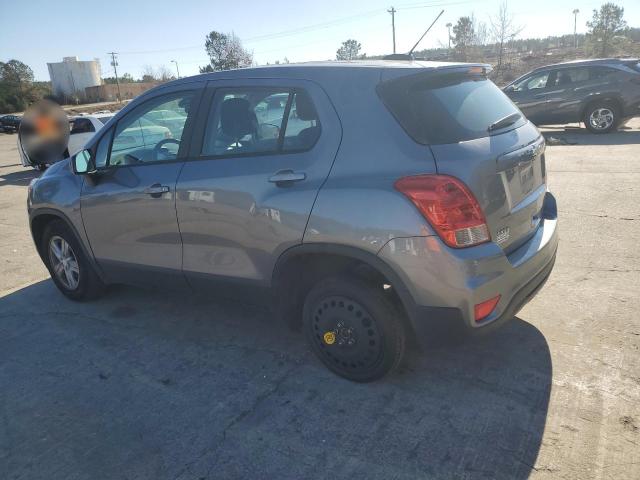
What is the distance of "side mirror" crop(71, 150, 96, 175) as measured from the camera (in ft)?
13.1

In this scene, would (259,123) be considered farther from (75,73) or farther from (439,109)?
(75,73)

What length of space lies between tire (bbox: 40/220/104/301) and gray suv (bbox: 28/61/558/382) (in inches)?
33.3

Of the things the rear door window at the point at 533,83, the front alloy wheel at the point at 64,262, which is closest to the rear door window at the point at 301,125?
the front alloy wheel at the point at 64,262

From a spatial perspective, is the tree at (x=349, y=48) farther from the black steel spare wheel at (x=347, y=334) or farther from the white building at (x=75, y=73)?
the black steel spare wheel at (x=347, y=334)

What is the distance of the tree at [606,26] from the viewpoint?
33.4 m

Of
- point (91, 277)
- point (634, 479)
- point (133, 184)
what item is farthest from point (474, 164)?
point (91, 277)

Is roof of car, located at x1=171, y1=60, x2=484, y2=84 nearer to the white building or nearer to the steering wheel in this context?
the steering wheel

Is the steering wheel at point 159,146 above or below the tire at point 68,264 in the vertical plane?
above

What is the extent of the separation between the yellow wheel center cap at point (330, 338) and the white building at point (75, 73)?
57.8 meters

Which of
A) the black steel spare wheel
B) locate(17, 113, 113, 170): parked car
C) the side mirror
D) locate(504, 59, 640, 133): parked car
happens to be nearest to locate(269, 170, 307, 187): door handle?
the black steel spare wheel

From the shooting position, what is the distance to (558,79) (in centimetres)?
1262

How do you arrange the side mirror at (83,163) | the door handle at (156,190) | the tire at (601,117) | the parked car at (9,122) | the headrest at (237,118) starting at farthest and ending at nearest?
1. the parked car at (9,122)
2. the tire at (601,117)
3. the side mirror at (83,163)
4. the door handle at (156,190)
5. the headrest at (237,118)

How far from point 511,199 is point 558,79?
1162 cm

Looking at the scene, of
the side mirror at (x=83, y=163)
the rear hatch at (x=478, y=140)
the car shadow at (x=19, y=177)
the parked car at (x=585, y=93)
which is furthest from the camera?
the car shadow at (x=19, y=177)
